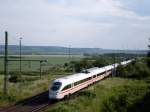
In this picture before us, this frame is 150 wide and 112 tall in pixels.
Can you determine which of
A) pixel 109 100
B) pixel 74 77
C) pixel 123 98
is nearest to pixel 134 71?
pixel 123 98

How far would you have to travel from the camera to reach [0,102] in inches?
1512

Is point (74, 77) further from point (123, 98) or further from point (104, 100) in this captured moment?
point (123, 98)

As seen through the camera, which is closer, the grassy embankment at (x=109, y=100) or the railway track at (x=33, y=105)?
the grassy embankment at (x=109, y=100)

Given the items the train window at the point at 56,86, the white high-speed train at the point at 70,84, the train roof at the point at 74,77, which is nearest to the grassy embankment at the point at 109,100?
the white high-speed train at the point at 70,84

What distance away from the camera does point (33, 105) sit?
3731 cm

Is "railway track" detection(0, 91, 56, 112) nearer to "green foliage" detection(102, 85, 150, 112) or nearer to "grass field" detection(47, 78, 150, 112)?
"grass field" detection(47, 78, 150, 112)

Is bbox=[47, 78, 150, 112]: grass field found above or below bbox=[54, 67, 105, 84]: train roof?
below

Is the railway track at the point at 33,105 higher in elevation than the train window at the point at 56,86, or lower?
lower

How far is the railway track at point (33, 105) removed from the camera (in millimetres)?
34969

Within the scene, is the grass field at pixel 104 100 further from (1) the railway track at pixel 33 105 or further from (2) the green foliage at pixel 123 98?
(1) the railway track at pixel 33 105

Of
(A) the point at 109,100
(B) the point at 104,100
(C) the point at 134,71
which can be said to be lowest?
(A) the point at 109,100

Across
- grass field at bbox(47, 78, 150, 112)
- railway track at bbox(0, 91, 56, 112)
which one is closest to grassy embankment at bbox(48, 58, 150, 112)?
grass field at bbox(47, 78, 150, 112)

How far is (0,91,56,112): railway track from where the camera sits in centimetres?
3497

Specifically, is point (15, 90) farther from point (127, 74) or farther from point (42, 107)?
point (127, 74)
